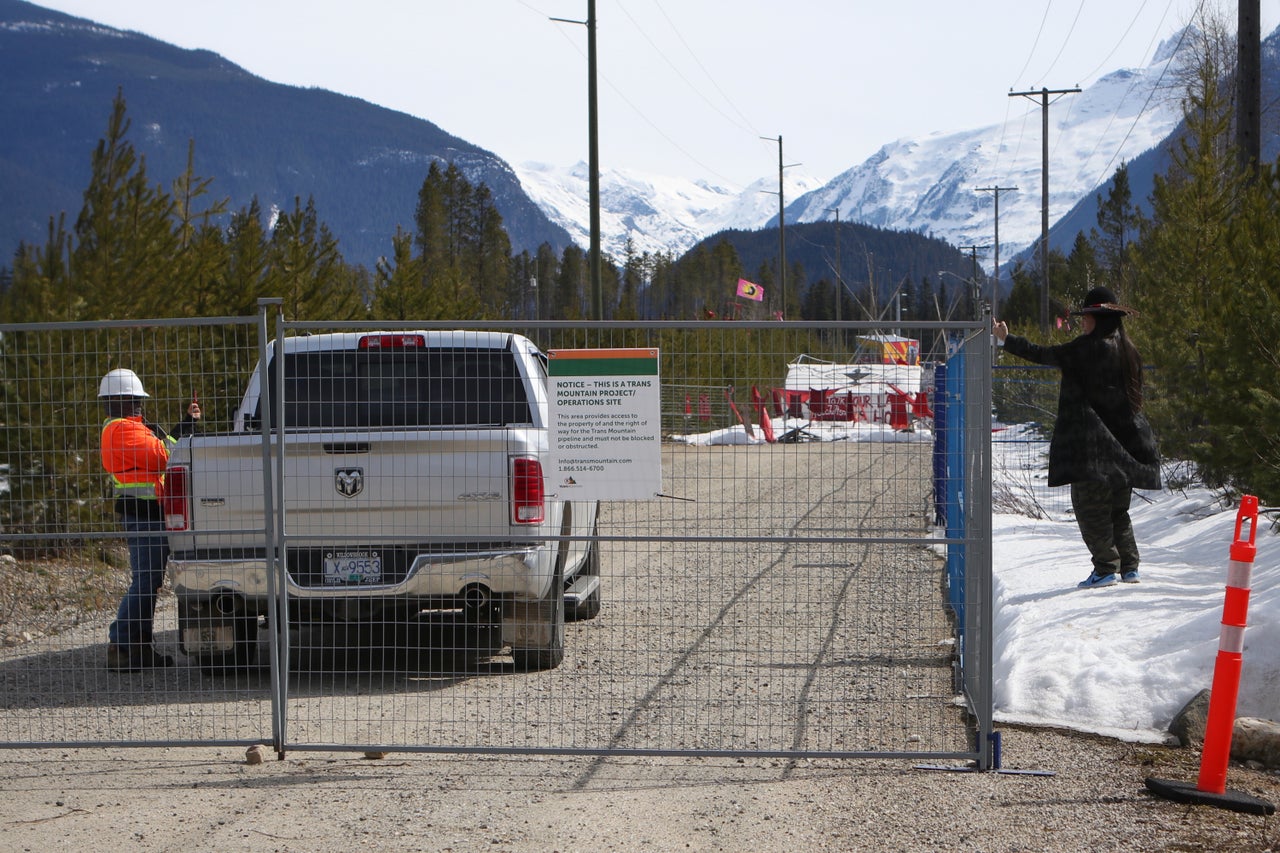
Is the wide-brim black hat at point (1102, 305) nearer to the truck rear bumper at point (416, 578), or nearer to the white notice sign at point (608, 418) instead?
the white notice sign at point (608, 418)

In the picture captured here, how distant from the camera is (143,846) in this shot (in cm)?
500

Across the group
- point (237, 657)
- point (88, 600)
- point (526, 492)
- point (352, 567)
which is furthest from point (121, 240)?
point (526, 492)

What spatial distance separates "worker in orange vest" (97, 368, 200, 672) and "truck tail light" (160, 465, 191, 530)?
1.97 ft

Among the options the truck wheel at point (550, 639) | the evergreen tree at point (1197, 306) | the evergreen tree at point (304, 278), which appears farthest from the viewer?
the evergreen tree at point (304, 278)

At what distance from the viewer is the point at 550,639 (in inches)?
293

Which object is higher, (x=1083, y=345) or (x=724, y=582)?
(x=1083, y=345)

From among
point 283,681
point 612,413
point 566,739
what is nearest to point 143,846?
point 283,681

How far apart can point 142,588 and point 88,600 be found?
9.55ft

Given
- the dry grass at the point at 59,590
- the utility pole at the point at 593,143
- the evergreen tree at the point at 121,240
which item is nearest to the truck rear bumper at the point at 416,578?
the dry grass at the point at 59,590

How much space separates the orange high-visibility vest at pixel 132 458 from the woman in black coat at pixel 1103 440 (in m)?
5.69

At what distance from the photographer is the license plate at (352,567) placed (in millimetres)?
7043

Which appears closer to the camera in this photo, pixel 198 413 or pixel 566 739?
pixel 566 739

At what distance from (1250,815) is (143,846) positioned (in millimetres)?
4381

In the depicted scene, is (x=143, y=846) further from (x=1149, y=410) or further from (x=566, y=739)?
(x=1149, y=410)
